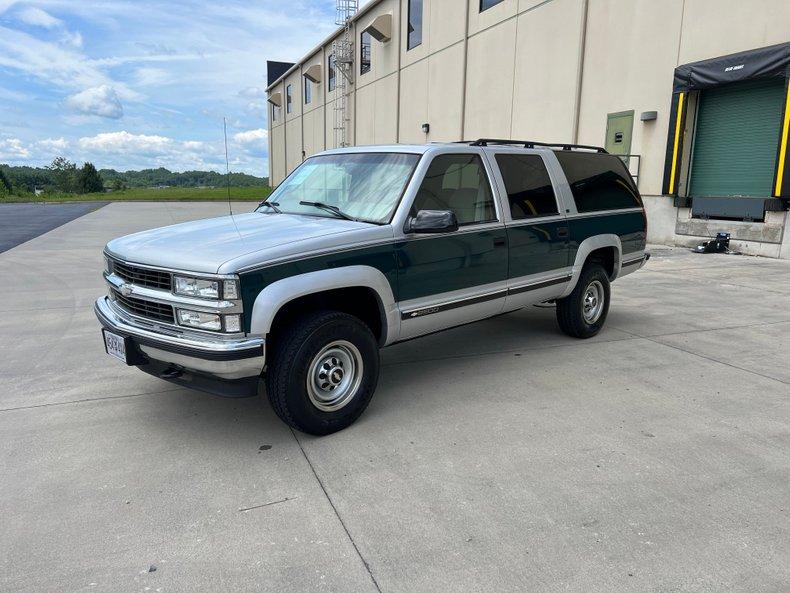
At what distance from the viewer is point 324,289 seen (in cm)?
367

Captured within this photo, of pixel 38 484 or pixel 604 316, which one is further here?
pixel 604 316

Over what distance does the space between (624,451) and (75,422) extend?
3.70 m

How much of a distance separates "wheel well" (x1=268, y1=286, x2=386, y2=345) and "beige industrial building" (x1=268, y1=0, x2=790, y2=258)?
11.2m

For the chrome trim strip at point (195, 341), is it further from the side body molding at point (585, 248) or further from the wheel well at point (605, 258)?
the wheel well at point (605, 258)

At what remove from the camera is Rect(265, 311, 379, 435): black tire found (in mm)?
3592

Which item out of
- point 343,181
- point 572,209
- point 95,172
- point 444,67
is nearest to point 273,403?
point 343,181

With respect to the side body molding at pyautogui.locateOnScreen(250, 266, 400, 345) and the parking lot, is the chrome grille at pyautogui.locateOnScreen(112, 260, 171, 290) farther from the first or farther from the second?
the parking lot

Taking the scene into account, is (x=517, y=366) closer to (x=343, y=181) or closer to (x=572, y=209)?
(x=572, y=209)

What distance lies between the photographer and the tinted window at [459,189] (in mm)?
4461

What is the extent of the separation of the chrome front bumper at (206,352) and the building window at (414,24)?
81.1ft

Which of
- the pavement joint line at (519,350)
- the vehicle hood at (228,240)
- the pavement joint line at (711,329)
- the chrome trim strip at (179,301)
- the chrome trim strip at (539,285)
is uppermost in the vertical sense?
the vehicle hood at (228,240)

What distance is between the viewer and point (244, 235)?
3.92 m

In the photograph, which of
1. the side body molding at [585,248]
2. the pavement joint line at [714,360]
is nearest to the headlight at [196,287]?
the side body molding at [585,248]

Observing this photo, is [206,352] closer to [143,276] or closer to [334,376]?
[143,276]
